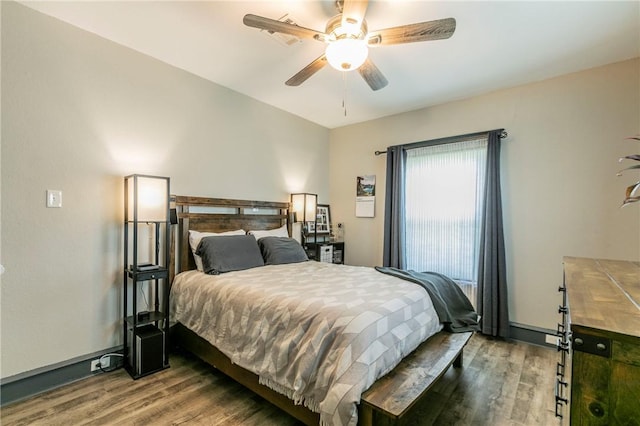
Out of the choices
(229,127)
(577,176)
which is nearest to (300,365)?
(229,127)

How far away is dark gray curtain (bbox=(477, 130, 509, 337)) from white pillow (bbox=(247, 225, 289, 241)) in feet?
7.74

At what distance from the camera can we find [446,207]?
3627 millimetres

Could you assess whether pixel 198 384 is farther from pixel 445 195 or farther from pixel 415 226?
pixel 445 195

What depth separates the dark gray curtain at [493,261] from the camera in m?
3.11

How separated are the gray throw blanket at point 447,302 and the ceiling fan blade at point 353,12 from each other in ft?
6.26

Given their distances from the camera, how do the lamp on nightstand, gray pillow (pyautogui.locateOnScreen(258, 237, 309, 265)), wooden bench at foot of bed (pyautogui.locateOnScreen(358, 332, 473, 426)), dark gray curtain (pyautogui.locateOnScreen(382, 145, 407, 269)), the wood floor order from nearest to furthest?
wooden bench at foot of bed (pyautogui.locateOnScreen(358, 332, 473, 426)), the wood floor, gray pillow (pyautogui.locateOnScreen(258, 237, 309, 265)), dark gray curtain (pyautogui.locateOnScreen(382, 145, 407, 269)), the lamp on nightstand

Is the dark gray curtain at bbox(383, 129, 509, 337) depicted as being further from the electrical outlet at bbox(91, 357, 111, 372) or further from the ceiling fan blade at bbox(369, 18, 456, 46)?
the electrical outlet at bbox(91, 357, 111, 372)

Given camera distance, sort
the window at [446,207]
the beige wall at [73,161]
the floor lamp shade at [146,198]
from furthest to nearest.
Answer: the window at [446,207] → the floor lamp shade at [146,198] → the beige wall at [73,161]

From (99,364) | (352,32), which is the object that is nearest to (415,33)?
(352,32)

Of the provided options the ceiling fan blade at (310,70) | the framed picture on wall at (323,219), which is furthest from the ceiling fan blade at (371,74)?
the framed picture on wall at (323,219)

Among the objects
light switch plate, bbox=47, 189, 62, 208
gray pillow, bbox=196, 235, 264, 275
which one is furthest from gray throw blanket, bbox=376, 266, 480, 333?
light switch plate, bbox=47, 189, 62, 208

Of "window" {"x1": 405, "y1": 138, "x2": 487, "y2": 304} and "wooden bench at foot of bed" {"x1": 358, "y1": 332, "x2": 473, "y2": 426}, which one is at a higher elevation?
"window" {"x1": 405, "y1": 138, "x2": 487, "y2": 304}

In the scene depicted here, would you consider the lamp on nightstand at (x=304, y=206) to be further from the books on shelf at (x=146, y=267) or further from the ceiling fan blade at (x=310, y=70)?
the books on shelf at (x=146, y=267)

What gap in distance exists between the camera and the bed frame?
140 centimetres
